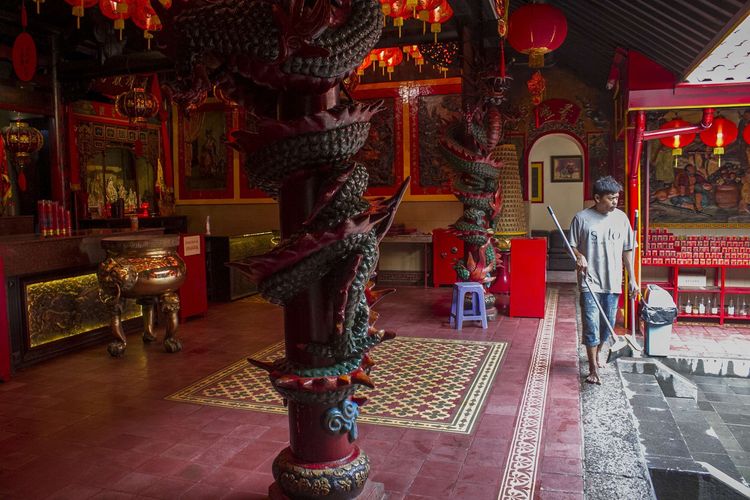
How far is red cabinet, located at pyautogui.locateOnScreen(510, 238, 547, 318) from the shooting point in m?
6.21

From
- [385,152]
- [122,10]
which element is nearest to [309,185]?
[122,10]

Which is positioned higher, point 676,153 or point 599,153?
point 599,153

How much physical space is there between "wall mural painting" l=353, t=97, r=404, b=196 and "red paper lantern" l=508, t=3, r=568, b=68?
4.87 m

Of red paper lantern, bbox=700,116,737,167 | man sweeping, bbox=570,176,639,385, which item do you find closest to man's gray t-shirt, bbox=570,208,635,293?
man sweeping, bbox=570,176,639,385

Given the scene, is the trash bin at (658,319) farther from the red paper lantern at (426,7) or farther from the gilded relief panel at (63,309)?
the gilded relief panel at (63,309)

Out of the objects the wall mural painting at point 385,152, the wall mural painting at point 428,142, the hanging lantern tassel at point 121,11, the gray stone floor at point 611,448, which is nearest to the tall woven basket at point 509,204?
the wall mural painting at point 428,142

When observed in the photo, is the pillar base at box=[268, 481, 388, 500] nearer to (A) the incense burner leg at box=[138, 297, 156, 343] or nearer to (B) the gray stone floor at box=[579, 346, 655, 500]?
(B) the gray stone floor at box=[579, 346, 655, 500]

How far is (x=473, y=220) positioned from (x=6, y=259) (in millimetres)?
4347

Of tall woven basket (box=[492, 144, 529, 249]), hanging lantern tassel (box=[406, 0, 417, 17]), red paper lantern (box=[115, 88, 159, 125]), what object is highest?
hanging lantern tassel (box=[406, 0, 417, 17])

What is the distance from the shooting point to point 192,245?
6.53 m

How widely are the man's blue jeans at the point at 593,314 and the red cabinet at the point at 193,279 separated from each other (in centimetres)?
411

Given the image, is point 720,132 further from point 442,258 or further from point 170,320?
point 170,320

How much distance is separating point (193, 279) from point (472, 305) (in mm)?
3045

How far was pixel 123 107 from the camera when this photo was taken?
7.09 metres
